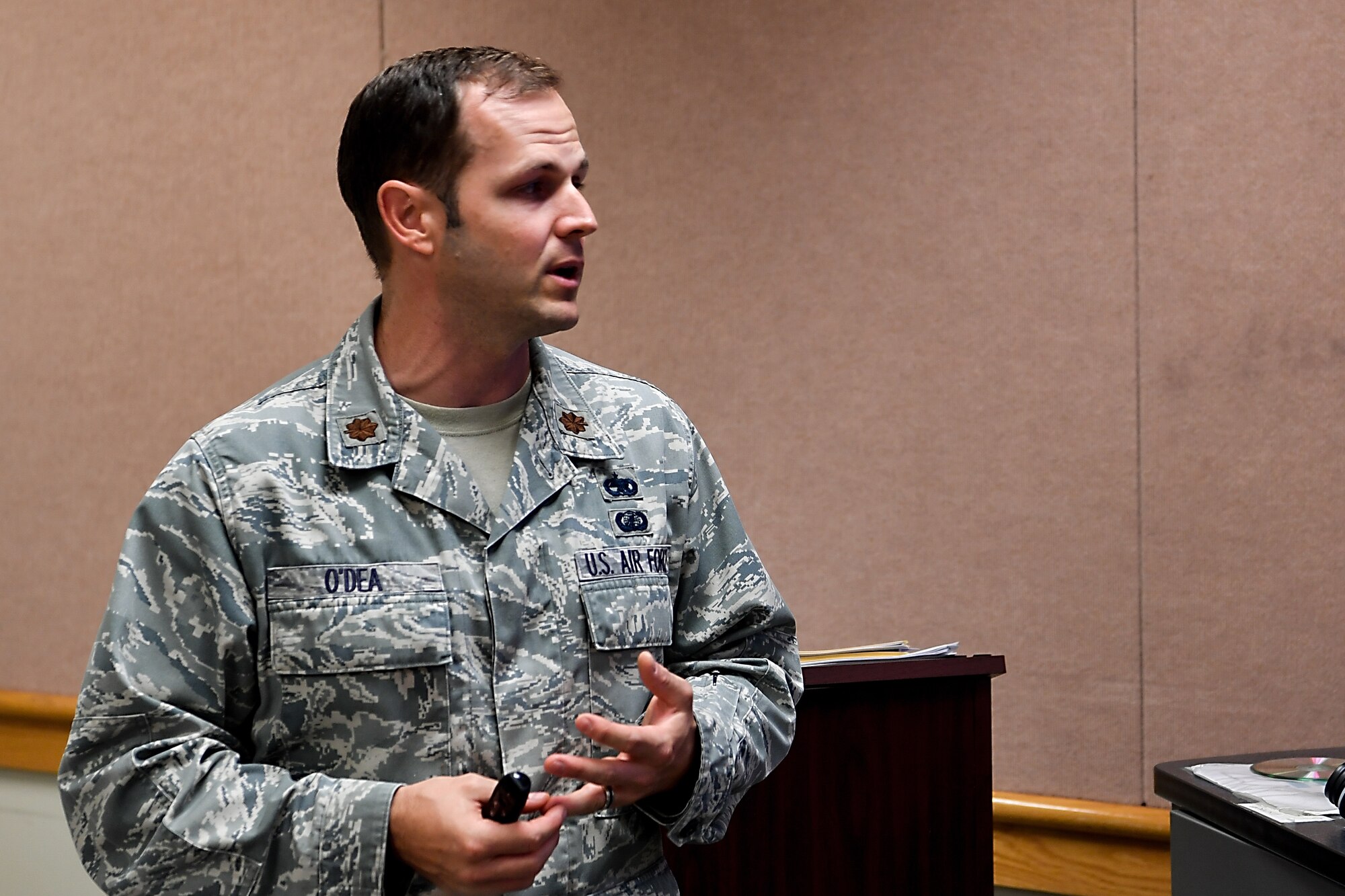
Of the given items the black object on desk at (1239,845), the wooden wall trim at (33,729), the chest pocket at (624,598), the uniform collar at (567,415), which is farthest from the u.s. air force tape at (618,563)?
the wooden wall trim at (33,729)

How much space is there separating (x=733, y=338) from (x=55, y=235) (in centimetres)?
189

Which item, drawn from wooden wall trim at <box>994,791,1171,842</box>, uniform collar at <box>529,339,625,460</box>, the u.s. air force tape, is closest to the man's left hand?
the u.s. air force tape

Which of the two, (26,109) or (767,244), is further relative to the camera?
(26,109)

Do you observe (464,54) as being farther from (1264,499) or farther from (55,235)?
(55,235)

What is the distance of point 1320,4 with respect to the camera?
224 cm

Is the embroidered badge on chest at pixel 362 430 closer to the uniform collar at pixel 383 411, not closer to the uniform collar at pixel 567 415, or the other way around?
the uniform collar at pixel 383 411

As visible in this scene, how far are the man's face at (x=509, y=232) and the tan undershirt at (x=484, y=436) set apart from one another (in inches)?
3.7

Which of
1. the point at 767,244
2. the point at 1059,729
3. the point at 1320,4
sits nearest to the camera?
the point at 1320,4

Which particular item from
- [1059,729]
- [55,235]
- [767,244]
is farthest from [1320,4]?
[55,235]

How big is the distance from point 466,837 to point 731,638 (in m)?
0.44

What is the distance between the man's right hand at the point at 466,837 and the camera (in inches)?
43.4

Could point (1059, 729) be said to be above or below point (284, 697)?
below

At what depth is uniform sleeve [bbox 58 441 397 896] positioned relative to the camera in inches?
46.1

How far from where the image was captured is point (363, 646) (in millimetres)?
1252
